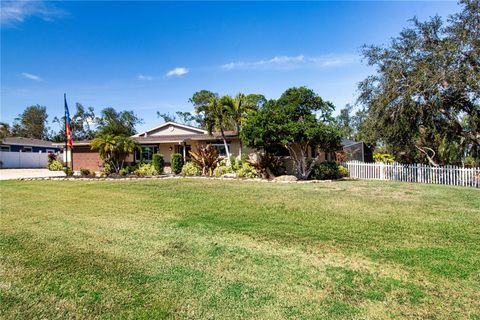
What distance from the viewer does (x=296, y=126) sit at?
1539 centimetres

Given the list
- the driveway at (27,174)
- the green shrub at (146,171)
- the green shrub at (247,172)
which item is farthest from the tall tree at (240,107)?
the driveway at (27,174)

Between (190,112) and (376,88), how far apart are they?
36.1 meters

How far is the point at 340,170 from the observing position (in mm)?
17969

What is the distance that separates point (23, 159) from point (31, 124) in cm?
3061

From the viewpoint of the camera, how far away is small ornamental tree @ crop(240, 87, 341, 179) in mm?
15430

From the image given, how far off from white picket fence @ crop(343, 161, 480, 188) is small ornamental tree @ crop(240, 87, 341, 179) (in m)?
3.00

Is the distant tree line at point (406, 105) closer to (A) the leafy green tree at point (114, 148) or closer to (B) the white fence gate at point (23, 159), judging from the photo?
(A) the leafy green tree at point (114, 148)

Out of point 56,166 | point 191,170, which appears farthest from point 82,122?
point 191,170

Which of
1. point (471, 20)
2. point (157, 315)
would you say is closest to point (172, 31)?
point (471, 20)

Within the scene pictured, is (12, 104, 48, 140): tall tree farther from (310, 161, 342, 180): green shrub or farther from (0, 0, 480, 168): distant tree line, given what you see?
(310, 161, 342, 180): green shrub

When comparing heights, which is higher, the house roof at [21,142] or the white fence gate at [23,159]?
the house roof at [21,142]

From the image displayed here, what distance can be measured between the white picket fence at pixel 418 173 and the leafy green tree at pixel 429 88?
83.8 inches

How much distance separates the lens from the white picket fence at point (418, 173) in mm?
14609

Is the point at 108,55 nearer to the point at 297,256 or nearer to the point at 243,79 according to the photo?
the point at 243,79
